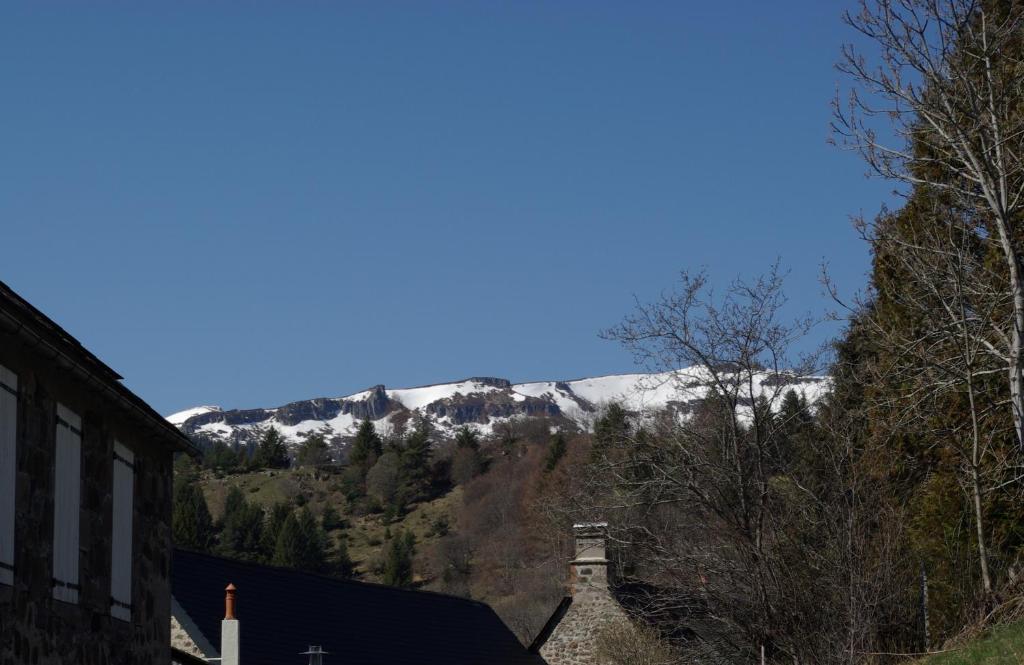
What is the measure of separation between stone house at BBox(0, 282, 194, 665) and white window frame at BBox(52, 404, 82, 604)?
0.01 meters

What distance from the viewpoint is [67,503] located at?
11.4 meters

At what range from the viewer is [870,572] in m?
22.1

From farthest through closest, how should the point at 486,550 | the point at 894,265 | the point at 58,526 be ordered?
the point at 486,550 → the point at 894,265 → the point at 58,526

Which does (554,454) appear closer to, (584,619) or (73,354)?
(584,619)

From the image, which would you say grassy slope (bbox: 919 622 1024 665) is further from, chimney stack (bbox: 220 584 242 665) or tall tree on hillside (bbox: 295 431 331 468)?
tall tree on hillside (bbox: 295 431 331 468)

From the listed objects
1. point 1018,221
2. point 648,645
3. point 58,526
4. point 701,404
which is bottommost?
point 648,645

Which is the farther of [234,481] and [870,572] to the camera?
[234,481]

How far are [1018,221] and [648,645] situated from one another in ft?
39.6

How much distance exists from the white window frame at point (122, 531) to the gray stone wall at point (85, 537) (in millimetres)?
114

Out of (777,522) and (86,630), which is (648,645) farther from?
(86,630)

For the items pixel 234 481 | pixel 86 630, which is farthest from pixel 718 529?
pixel 234 481

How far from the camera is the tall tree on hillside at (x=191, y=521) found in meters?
88.3

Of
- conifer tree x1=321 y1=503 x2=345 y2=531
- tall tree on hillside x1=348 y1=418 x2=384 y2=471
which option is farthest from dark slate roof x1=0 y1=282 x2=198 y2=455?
tall tree on hillside x1=348 y1=418 x2=384 y2=471

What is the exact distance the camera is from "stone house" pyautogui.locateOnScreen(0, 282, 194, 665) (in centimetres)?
1018
